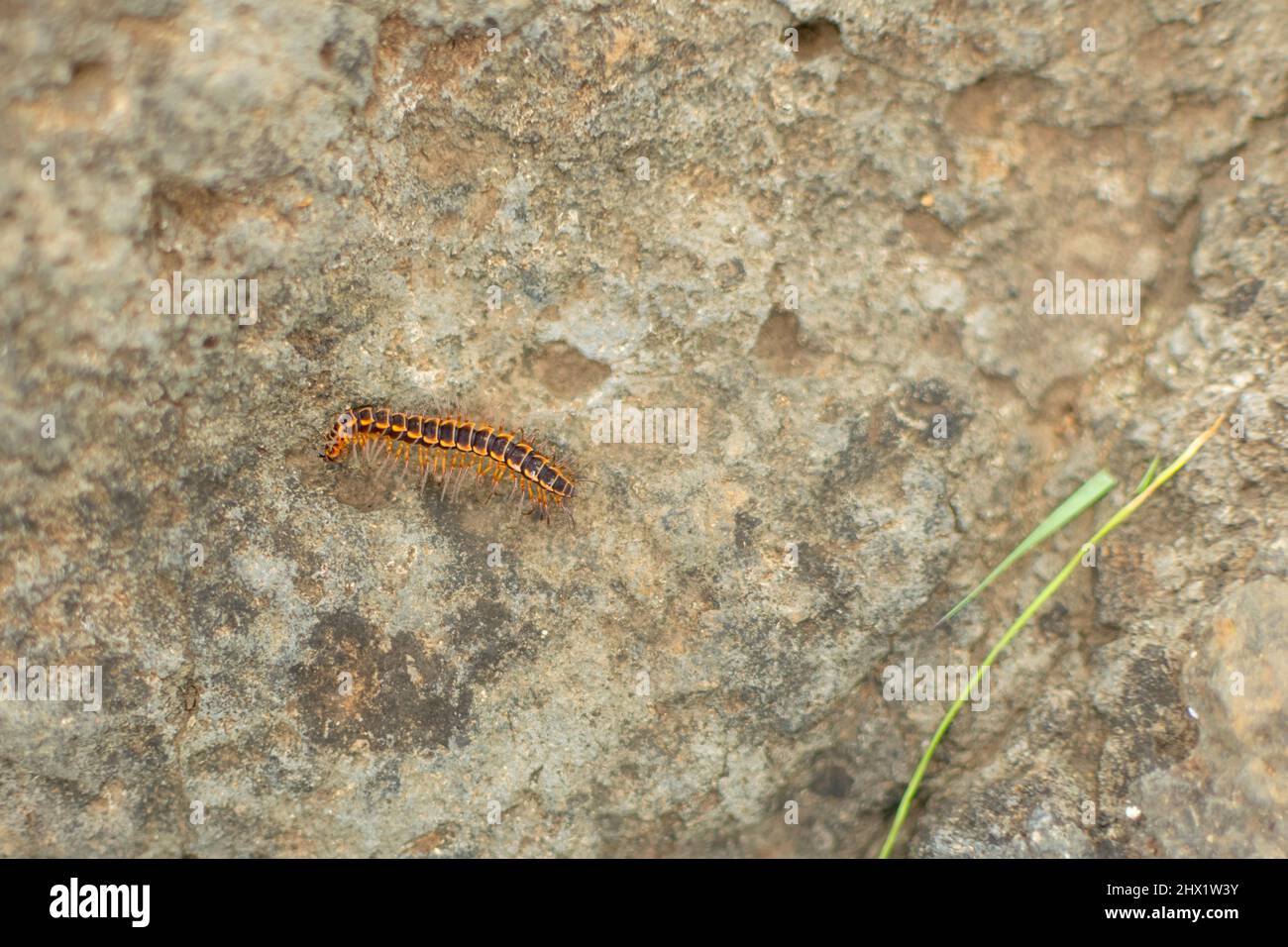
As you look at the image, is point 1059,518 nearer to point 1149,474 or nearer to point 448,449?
point 1149,474

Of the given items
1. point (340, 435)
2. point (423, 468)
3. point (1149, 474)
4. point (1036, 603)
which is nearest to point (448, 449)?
point (423, 468)

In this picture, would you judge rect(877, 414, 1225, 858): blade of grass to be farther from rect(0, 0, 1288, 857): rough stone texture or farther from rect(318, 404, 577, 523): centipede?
rect(318, 404, 577, 523): centipede

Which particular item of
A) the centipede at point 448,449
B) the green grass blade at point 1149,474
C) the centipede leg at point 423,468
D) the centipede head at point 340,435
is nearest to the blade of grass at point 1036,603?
the green grass blade at point 1149,474

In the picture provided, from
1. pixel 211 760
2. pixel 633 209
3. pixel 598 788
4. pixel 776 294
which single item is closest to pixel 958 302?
pixel 776 294

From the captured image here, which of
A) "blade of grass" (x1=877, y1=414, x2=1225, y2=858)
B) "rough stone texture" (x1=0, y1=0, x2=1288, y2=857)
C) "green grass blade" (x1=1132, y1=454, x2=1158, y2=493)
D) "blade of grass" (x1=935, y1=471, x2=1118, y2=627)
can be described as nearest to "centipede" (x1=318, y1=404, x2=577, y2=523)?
"rough stone texture" (x1=0, y1=0, x2=1288, y2=857)

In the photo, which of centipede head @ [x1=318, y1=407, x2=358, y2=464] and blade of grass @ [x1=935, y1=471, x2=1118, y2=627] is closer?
centipede head @ [x1=318, y1=407, x2=358, y2=464]

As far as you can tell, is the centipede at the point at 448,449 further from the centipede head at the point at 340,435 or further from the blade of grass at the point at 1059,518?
the blade of grass at the point at 1059,518
